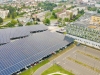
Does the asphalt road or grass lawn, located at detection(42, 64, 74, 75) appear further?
the asphalt road

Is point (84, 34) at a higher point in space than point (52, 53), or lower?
higher

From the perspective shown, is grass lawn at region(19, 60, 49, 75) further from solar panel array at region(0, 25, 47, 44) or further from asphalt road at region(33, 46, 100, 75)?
solar panel array at region(0, 25, 47, 44)

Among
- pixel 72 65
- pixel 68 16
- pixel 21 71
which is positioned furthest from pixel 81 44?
pixel 68 16

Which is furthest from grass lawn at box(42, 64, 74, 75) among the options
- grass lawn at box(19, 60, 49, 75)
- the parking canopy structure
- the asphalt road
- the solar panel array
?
the solar panel array

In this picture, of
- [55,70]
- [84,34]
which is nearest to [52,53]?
[55,70]

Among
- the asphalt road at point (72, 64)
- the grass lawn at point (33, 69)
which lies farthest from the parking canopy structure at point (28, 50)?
the asphalt road at point (72, 64)

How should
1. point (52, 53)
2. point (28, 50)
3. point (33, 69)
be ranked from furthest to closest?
point (52, 53) < point (28, 50) < point (33, 69)

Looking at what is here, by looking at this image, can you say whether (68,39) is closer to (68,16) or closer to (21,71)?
(21,71)

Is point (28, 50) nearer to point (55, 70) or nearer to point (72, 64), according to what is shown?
point (55, 70)
